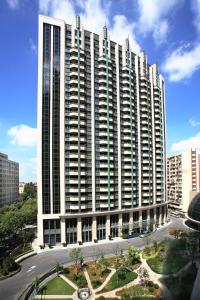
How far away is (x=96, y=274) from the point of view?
50656mm

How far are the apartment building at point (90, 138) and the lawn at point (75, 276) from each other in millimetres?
20771

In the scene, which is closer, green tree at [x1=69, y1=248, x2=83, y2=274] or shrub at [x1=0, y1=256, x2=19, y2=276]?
shrub at [x1=0, y1=256, x2=19, y2=276]

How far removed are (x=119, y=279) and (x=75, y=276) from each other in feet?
29.7

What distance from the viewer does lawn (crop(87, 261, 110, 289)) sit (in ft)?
153

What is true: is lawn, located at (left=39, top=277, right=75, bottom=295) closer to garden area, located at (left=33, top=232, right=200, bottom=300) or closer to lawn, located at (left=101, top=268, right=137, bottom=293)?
garden area, located at (left=33, top=232, right=200, bottom=300)

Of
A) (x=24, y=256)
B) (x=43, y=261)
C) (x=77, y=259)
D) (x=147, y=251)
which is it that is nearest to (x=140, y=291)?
(x=77, y=259)

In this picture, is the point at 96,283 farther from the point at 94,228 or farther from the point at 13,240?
the point at 13,240

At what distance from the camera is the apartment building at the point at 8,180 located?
144125mm

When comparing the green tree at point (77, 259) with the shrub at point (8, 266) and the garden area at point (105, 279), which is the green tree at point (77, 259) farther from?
the shrub at point (8, 266)

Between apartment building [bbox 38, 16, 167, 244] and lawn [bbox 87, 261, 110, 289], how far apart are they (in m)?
20.8

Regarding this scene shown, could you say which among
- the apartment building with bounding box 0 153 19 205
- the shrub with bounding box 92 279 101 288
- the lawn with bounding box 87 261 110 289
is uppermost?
the apartment building with bounding box 0 153 19 205

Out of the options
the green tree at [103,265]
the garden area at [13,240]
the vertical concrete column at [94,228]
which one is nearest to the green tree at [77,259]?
the green tree at [103,265]

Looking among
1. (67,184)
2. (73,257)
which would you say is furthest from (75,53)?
(73,257)

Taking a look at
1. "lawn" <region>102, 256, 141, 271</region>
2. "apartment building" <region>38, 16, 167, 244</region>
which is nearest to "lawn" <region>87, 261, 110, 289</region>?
"lawn" <region>102, 256, 141, 271</region>
